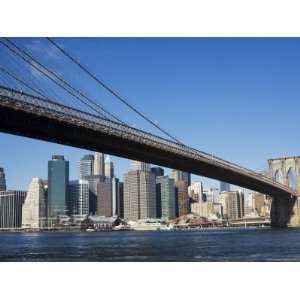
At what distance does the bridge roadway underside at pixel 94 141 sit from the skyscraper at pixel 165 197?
62.3 meters

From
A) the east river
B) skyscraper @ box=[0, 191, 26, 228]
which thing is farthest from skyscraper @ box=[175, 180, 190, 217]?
the east river

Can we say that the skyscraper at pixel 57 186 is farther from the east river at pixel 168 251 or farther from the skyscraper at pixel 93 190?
the east river at pixel 168 251

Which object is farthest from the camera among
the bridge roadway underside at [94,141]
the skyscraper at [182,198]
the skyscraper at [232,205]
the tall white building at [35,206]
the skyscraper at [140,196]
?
the skyscraper at [232,205]

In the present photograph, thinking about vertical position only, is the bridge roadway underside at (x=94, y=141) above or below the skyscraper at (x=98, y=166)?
below

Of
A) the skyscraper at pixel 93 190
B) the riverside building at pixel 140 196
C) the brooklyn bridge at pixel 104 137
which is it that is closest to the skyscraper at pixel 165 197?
the riverside building at pixel 140 196

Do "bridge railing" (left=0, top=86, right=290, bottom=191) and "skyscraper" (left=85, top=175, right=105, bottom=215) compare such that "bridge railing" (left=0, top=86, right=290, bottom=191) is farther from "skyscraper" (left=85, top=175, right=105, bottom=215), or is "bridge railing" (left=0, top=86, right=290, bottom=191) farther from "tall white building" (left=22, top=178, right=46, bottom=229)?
"skyscraper" (left=85, top=175, right=105, bottom=215)

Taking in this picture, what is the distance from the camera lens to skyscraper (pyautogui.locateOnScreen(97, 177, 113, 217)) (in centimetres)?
10219

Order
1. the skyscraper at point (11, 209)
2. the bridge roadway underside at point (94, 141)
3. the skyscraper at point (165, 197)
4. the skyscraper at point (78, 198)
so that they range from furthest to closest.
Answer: the skyscraper at point (165, 197), the skyscraper at point (78, 198), the skyscraper at point (11, 209), the bridge roadway underside at point (94, 141)

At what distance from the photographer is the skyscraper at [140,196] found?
341 ft

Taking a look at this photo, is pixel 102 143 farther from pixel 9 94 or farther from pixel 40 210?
pixel 40 210
